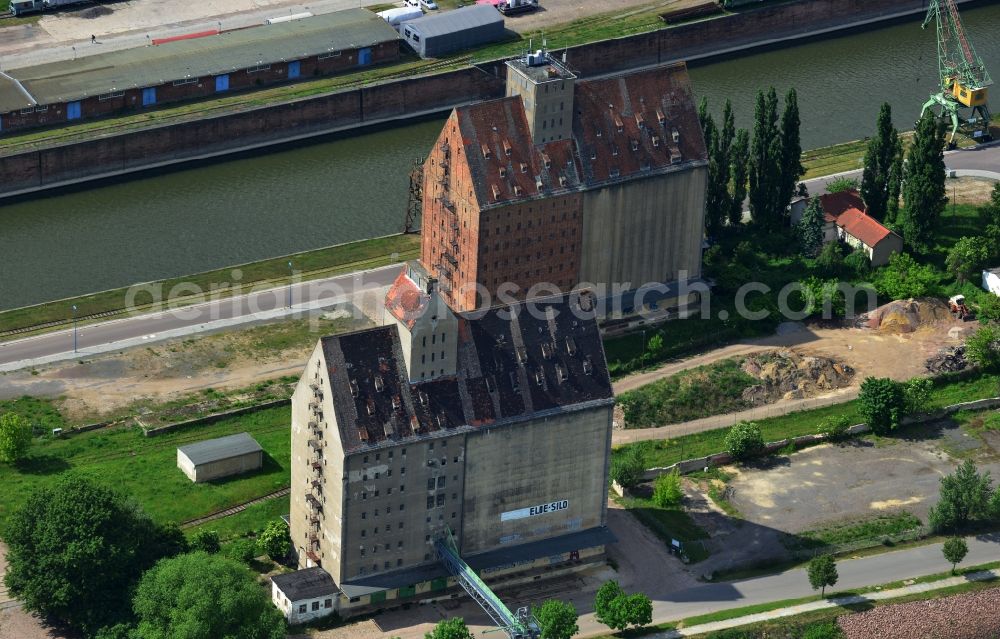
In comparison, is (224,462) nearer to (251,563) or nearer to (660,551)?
(251,563)

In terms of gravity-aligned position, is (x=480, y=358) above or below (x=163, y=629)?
above

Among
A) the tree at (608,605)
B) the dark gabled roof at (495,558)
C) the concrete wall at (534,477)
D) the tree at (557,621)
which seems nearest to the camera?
the tree at (557,621)

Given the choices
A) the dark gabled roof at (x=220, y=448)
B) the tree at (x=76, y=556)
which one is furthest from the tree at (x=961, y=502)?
the tree at (x=76, y=556)

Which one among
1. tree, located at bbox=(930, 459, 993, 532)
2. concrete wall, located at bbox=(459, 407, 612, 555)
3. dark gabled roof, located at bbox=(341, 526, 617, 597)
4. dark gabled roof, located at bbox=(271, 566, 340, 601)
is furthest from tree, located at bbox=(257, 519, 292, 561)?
tree, located at bbox=(930, 459, 993, 532)

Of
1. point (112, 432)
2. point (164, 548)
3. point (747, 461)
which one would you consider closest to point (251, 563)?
point (164, 548)

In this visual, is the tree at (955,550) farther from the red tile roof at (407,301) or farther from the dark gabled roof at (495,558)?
the red tile roof at (407,301)

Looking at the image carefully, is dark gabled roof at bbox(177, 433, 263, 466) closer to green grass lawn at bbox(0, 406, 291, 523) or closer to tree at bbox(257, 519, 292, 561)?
green grass lawn at bbox(0, 406, 291, 523)
